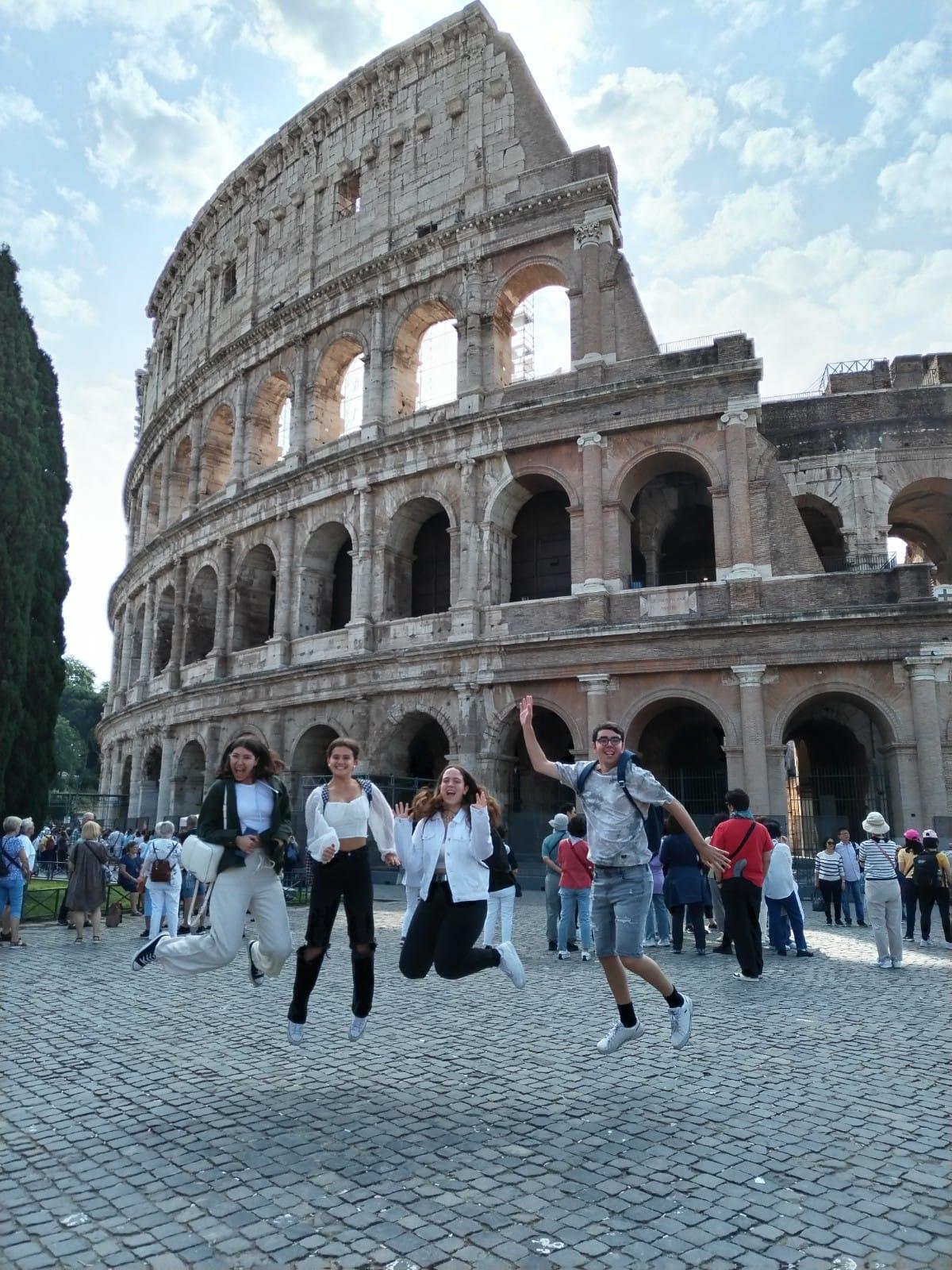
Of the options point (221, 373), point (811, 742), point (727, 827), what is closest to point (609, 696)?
point (811, 742)

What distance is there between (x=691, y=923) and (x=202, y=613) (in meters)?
20.9

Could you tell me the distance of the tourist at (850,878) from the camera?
41.8ft

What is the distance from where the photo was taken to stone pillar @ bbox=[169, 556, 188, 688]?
2667 centimetres

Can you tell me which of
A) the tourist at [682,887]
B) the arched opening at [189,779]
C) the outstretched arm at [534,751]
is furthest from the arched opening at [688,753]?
the outstretched arm at [534,751]

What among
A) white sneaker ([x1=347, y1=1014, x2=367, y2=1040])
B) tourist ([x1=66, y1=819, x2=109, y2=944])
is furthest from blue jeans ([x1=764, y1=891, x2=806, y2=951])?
tourist ([x1=66, y1=819, x2=109, y2=944])

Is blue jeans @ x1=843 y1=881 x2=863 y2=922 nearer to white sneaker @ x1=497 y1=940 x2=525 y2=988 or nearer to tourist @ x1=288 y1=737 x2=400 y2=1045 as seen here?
white sneaker @ x1=497 y1=940 x2=525 y2=988

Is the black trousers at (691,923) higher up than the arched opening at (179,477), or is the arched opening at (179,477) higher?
the arched opening at (179,477)

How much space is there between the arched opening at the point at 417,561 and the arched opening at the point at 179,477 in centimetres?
1126

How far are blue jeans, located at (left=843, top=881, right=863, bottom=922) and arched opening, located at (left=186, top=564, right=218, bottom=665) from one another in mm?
19650

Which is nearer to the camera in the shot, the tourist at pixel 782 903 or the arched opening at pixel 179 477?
the tourist at pixel 782 903

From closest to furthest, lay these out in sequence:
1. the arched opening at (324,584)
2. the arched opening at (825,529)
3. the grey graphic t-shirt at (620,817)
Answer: the grey graphic t-shirt at (620,817)
the arched opening at (825,529)
the arched opening at (324,584)

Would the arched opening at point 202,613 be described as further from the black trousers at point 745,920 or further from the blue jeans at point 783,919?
the black trousers at point 745,920

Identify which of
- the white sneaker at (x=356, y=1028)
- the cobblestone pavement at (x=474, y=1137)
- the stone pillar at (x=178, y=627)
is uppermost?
the stone pillar at (x=178, y=627)

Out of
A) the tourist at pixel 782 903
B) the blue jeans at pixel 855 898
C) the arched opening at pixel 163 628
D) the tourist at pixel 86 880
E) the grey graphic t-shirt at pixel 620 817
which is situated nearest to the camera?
the grey graphic t-shirt at pixel 620 817
